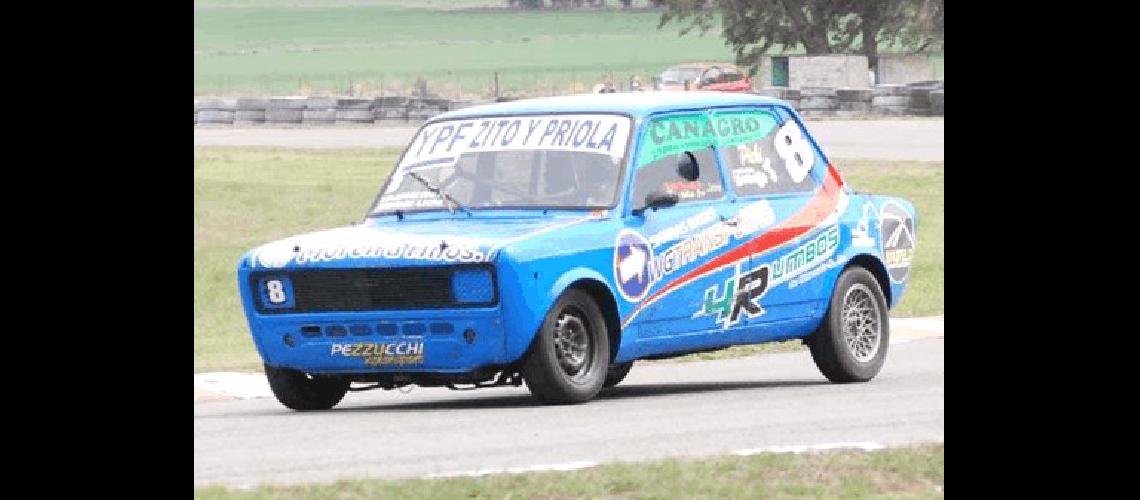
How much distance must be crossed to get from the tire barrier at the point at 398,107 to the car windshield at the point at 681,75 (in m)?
Result: 3.60

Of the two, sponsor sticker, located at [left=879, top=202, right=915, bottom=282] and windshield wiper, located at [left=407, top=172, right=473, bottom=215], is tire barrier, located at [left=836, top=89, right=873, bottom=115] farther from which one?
windshield wiper, located at [left=407, top=172, right=473, bottom=215]

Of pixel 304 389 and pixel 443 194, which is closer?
pixel 304 389

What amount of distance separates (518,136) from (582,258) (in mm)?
1326

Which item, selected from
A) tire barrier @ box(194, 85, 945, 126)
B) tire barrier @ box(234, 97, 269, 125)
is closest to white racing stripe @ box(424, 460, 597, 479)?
tire barrier @ box(194, 85, 945, 126)

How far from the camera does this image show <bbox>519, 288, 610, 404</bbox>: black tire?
12.8 meters

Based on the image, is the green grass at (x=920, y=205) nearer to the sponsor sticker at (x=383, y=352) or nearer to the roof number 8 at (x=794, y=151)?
the roof number 8 at (x=794, y=151)

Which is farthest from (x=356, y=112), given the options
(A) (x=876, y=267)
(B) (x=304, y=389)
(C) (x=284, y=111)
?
(B) (x=304, y=389)

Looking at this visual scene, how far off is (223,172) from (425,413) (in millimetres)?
24384

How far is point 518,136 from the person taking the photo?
46.4 ft

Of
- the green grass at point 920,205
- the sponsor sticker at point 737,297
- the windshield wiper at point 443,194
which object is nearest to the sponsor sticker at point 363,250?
the windshield wiper at point 443,194

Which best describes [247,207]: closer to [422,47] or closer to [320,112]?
[320,112]

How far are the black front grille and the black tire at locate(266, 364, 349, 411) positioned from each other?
474 mm

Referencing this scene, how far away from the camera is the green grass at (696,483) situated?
31.2 feet
